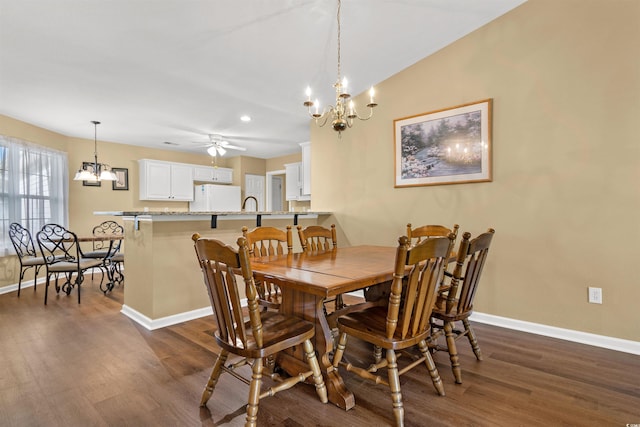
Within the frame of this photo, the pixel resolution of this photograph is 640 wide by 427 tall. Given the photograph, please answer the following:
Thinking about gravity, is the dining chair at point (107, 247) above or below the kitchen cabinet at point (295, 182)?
below

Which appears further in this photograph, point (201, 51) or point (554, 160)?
point (201, 51)

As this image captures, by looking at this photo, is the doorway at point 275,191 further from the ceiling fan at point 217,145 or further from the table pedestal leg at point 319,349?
the table pedestal leg at point 319,349

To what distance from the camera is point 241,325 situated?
1466mm

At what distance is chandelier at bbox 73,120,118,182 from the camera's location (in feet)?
14.5

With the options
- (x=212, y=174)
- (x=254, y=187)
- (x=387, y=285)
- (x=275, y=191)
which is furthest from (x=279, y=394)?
(x=275, y=191)

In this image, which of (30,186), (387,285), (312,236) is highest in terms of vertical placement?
(30,186)

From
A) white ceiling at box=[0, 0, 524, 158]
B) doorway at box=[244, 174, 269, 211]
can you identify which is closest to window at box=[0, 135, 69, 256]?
white ceiling at box=[0, 0, 524, 158]

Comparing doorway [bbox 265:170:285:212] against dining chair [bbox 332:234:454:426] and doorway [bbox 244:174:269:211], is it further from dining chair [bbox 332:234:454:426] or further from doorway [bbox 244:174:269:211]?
dining chair [bbox 332:234:454:426]

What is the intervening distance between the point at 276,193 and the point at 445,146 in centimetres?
519

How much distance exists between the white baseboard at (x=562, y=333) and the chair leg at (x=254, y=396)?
2406 mm

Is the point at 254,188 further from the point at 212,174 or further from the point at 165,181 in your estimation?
the point at 165,181

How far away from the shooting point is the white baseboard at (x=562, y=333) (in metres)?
2.44

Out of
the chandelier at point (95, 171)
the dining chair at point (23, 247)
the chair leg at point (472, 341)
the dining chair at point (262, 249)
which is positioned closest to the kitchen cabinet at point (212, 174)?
the chandelier at point (95, 171)

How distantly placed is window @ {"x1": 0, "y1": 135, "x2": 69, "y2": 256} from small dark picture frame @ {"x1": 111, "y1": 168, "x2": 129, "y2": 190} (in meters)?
0.73
